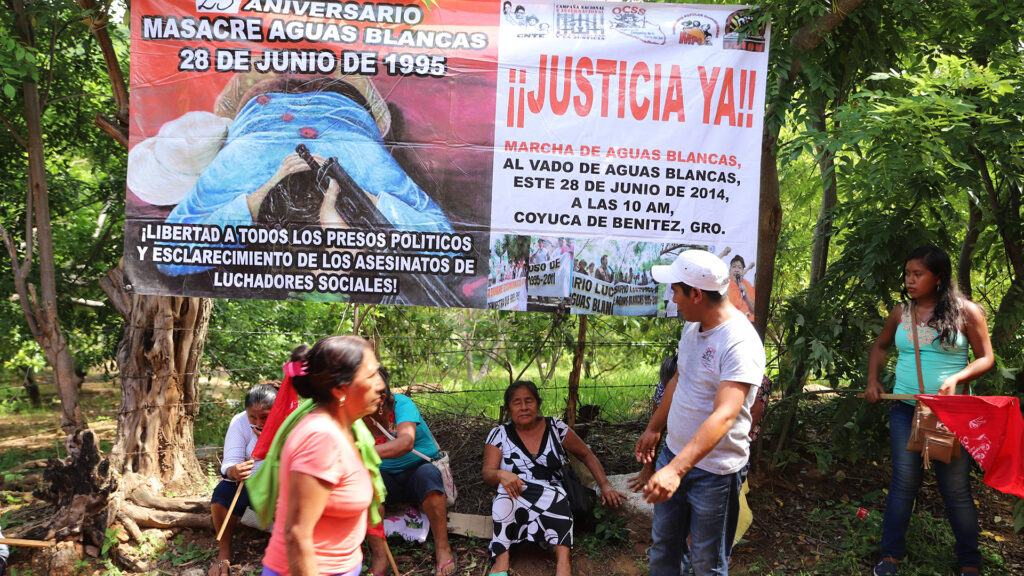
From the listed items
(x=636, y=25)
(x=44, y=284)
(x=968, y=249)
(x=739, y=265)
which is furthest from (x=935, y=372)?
(x=44, y=284)

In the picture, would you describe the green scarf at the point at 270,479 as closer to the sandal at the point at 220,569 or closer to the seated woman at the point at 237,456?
the seated woman at the point at 237,456

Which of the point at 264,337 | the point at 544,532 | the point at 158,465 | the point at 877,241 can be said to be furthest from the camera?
the point at 264,337

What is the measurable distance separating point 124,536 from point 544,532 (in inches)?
98.5

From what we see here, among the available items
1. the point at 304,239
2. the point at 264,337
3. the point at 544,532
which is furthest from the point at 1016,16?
the point at 264,337

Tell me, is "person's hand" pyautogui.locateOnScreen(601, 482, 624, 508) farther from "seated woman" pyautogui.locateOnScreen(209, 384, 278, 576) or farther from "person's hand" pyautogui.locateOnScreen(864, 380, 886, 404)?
"seated woman" pyautogui.locateOnScreen(209, 384, 278, 576)

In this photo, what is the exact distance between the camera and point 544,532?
4.22m

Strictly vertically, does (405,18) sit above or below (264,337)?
above

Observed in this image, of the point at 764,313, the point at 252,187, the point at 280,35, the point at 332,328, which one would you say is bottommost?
the point at 332,328

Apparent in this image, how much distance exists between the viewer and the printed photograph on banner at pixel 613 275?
4.38 m

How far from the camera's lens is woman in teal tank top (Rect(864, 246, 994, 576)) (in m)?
3.74

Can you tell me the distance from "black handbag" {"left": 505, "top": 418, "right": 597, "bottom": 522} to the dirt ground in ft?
0.56

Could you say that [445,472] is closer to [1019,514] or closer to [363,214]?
[363,214]

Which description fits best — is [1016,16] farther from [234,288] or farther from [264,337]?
[264,337]

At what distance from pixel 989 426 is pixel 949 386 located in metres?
0.28
